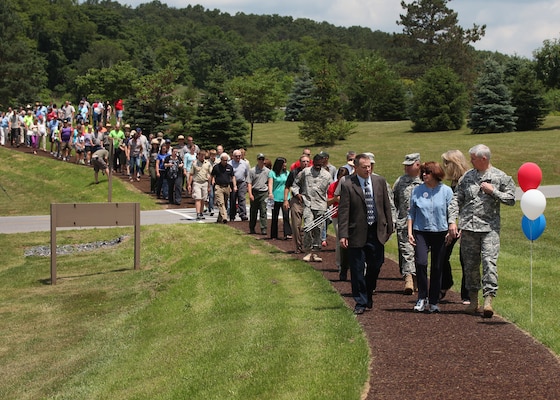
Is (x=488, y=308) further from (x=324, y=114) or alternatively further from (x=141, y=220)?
(x=324, y=114)

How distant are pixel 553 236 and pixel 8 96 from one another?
69.0 m

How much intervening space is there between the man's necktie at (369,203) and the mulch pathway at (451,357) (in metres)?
1.17

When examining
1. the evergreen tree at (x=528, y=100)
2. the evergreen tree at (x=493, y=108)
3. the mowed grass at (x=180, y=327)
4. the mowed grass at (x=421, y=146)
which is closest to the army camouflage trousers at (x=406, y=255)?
the mowed grass at (x=180, y=327)

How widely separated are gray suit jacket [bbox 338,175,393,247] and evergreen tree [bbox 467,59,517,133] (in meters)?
41.9

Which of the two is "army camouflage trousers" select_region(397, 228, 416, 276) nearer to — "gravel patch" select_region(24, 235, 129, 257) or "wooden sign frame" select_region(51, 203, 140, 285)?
"wooden sign frame" select_region(51, 203, 140, 285)

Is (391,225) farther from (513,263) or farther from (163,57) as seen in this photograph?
(163,57)

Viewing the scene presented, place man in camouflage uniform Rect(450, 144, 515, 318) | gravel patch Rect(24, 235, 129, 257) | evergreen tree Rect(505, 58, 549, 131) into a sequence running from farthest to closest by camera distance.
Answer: evergreen tree Rect(505, 58, 549, 131) < gravel patch Rect(24, 235, 129, 257) < man in camouflage uniform Rect(450, 144, 515, 318)

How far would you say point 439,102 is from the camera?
54969 mm

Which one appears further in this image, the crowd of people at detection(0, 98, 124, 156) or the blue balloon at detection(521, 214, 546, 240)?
the crowd of people at detection(0, 98, 124, 156)

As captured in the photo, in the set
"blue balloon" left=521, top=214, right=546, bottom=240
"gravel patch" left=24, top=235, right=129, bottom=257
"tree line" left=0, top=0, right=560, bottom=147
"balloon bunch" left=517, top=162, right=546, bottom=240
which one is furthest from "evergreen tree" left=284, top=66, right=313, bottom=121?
"balloon bunch" left=517, top=162, right=546, bottom=240

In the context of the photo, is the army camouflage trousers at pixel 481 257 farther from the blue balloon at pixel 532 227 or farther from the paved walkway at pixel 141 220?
the paved walkway at pixel 141 220

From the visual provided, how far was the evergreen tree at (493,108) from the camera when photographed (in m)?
50.6

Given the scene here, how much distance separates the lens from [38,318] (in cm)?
1410

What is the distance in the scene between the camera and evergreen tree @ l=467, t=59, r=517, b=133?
50.6m
